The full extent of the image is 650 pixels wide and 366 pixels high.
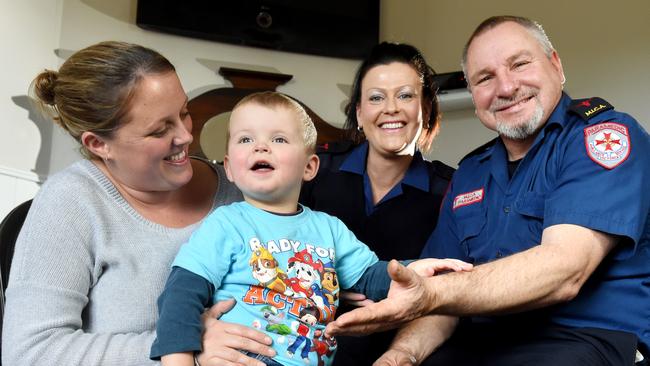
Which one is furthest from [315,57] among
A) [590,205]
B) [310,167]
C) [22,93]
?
[590,205]

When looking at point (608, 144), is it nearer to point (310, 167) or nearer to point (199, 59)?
point (310, 167)

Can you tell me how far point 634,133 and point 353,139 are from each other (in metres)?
1.17

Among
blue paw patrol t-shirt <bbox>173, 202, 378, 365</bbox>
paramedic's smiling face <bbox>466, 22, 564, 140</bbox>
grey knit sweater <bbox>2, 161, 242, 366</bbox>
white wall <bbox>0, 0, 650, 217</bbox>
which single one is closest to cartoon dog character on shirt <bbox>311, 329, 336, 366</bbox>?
blue paw patrol t-shirt <bbox>173, 202, 378, 365</bbox>

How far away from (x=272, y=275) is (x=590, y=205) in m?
0.67

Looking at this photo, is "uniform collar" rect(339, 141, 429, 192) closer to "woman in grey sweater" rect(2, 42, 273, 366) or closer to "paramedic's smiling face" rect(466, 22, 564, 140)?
"paramedic's smiling face" rect(466, 22, 564, 140)

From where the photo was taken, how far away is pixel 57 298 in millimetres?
1273

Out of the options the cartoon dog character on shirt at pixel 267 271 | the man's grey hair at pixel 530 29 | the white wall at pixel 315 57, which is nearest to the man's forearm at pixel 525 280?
the cartoon dog character on shirt at pixel 267 271

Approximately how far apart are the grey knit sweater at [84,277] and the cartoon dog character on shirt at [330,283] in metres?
0.33

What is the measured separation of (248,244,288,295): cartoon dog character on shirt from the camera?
4.23 ft

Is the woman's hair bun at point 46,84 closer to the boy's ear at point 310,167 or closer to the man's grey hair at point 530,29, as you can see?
the boy's ear at point 310,167

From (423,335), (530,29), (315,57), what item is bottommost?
(423,335)

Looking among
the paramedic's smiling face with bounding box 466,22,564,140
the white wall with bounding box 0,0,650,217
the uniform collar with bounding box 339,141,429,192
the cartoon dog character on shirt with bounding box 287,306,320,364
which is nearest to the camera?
the cartoon dog character on shirt with bounding box 287,306,320,364

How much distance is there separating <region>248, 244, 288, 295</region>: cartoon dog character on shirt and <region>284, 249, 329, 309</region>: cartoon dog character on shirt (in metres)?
0.02

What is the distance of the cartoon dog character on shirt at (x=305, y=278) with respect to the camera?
51.4 inches
